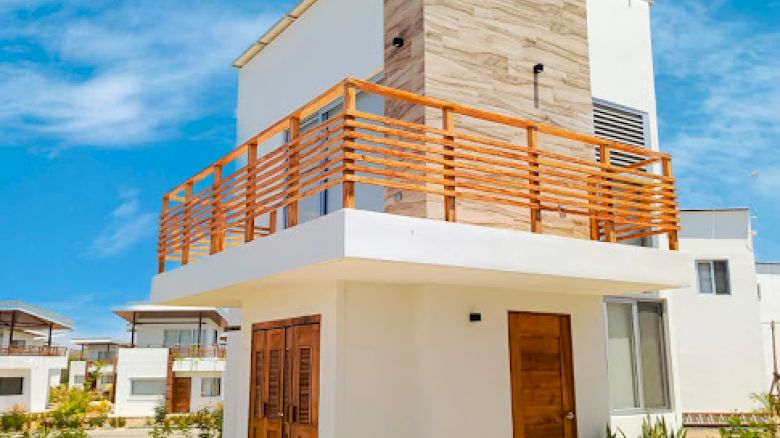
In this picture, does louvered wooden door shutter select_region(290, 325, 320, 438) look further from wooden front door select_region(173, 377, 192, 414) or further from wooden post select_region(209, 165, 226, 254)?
wooden front door select_region(173, 377, 192, 414)

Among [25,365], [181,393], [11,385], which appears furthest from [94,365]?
[181,393]

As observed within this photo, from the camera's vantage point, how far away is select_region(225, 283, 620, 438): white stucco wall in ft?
29.9

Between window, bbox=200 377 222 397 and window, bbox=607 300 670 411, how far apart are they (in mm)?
35688

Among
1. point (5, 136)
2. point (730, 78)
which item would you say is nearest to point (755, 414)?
point (730, 78)

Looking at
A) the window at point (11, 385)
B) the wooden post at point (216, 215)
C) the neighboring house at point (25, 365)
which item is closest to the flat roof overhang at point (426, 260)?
the wooden post at point (216, 215)

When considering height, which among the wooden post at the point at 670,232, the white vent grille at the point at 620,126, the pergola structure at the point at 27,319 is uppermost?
the white vent grille at the point at 620,126

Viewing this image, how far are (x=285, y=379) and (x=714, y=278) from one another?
58.9 ft

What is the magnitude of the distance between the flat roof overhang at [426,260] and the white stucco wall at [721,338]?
13598 millimetres

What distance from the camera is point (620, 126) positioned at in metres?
12.9

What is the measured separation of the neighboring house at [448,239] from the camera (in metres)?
8.27

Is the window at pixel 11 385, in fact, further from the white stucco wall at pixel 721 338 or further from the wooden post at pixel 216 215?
the wooden post at pixel 216 215

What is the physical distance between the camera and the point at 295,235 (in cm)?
812

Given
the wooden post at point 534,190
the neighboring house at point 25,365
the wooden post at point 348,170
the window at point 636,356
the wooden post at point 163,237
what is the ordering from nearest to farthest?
1. the wooden post at point 348,170
2. the wooden post at point 534,190
3. the window at point 636,356
4. the wooden post at point 163,237
5. the neighboring house at point 25,365

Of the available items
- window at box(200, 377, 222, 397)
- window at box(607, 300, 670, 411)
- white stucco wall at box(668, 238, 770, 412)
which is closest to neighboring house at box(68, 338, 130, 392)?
window at box(200, 377, 222, 397)
